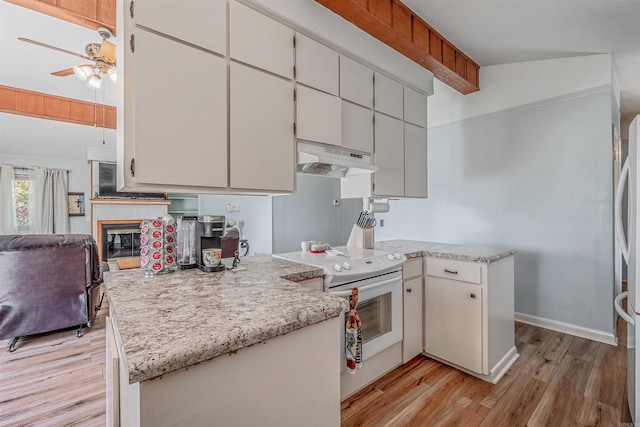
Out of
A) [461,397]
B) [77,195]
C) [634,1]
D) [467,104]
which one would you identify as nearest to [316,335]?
[461,397]

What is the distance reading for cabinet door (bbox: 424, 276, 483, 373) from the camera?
2.05 m

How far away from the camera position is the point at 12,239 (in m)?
2.63

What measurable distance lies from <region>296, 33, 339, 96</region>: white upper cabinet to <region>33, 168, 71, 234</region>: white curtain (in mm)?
6615

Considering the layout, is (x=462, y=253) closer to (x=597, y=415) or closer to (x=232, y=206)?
(x=597, y=415)

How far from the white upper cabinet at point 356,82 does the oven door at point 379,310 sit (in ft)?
4.38

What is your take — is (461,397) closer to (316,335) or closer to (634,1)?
(316,335)

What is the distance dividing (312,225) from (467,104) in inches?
104

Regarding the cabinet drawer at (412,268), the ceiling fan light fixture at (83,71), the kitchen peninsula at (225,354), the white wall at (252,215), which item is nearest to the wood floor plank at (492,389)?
the cabinet drawer at (412,268)

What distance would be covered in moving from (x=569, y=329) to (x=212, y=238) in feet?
10.9

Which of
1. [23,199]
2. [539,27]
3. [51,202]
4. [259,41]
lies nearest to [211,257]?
[259,41]

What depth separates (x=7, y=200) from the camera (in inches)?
222

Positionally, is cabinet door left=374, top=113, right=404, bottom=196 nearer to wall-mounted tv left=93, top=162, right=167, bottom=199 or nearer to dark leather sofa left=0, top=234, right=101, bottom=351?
dark leather sofa left=0, top=234, right=101, bottom=351

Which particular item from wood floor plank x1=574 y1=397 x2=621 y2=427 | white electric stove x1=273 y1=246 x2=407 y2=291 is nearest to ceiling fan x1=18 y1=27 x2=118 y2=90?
white electric stove x1=273 y1=246 x2=407 y2=291

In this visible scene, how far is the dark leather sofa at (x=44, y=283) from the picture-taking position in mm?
2633
